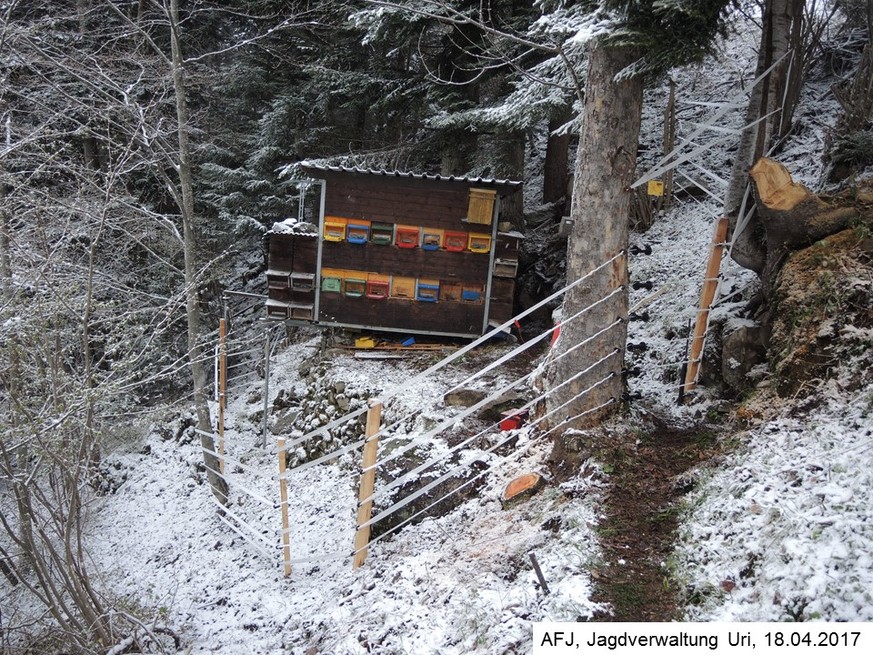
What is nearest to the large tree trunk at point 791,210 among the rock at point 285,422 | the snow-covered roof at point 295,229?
the snow-covered roof at point 295,229

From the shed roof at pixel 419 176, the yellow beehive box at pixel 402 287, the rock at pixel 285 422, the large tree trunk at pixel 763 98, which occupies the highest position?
the large tree trunk at pixel 763 98

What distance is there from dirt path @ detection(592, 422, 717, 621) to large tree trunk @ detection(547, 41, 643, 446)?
1.67 feet

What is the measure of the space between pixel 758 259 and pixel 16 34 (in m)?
8.81

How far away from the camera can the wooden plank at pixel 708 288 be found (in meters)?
5.25

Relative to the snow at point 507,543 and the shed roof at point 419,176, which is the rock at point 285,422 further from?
the shed roof at point 419,176

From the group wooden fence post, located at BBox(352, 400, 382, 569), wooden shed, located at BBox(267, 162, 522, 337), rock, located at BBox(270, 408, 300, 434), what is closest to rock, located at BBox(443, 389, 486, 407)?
wooden shed, located at BBox(267, 162, 522, 337)

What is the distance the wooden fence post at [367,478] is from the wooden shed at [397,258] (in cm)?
524

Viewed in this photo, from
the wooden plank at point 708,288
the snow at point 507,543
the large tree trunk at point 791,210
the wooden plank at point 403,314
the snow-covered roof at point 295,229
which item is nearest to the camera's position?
the snow at point 507,543

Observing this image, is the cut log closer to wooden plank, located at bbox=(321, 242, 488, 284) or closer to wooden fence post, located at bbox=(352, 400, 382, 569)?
wooden fence post, located at bbox=(352, 400, 382, 569)

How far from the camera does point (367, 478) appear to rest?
4.68 metres

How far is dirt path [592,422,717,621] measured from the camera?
134 inches

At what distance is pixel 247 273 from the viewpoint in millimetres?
15859

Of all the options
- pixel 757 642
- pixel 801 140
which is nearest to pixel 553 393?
pixel 757 642

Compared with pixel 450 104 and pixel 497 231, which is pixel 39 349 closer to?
pixel 497 231
